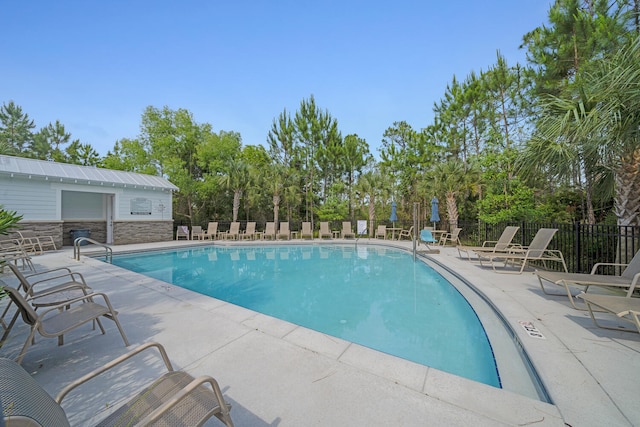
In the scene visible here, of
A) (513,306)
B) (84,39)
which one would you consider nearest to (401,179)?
(513,306)

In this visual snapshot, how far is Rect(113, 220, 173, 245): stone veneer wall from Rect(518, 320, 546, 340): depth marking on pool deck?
49.2ft

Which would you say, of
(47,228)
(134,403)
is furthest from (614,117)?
(47,228)

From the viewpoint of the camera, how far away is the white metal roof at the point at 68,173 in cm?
973

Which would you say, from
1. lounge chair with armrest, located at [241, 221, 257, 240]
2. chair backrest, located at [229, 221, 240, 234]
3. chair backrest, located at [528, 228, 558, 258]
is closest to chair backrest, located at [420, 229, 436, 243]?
chair backrest, located at [528, 228, 558, 258]

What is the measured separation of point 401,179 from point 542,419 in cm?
1911

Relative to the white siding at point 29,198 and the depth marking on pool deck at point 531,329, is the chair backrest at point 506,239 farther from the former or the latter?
the white siding at point 29,198

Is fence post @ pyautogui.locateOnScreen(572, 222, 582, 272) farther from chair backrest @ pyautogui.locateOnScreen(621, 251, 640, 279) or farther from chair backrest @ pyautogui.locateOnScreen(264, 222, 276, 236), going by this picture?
chair backrest @ pyautogui.locateOnScreen(264, 222, 276, 236)

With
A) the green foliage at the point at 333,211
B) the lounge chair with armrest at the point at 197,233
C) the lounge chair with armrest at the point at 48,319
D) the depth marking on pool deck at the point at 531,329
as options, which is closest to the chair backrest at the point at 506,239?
the depth marking on pool deck at the point at 531,329

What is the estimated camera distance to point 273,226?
611 inches

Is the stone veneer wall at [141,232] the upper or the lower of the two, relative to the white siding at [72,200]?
lower

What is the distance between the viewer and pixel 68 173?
11.0 meters

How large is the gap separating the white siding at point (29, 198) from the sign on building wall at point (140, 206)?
273cm

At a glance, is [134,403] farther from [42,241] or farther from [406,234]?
[406,234]

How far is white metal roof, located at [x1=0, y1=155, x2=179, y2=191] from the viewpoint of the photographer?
973 cm
